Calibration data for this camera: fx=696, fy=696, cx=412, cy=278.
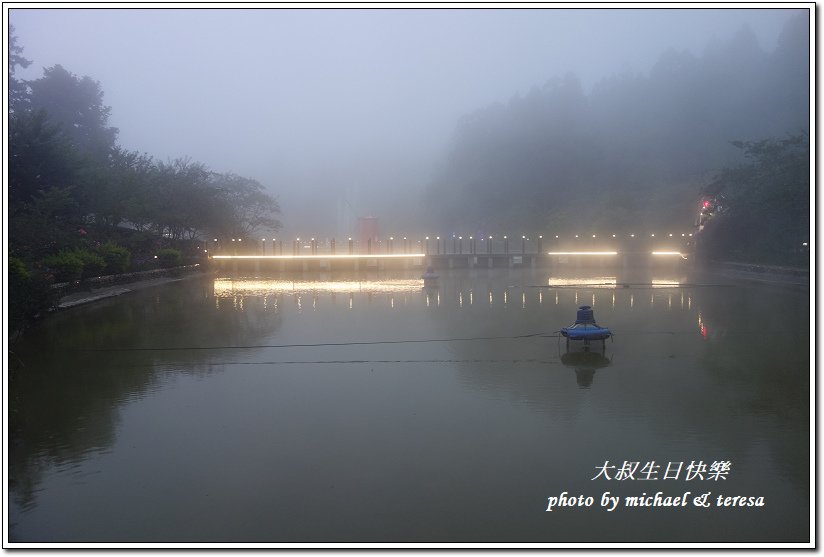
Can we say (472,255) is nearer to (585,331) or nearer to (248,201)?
(248,201)

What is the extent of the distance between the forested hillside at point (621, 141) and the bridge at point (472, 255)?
8.89ft

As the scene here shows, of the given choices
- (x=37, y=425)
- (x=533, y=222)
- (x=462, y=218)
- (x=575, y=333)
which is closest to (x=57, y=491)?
(x=37, y=425)

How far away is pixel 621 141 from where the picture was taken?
265 feet

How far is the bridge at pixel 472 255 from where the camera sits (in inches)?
1800

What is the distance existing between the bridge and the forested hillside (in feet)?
8.89

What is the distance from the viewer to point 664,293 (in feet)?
81.5

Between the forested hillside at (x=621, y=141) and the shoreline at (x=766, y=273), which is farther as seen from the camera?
the forested hillside at (x=621, y=141)

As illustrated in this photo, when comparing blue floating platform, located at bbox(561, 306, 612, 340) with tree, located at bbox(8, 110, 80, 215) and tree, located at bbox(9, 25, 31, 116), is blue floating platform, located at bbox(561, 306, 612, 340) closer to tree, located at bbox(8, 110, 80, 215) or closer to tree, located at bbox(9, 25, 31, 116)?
tree, located at bbox(8, 110, 80, 215)

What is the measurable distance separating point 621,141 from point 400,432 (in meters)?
79.1

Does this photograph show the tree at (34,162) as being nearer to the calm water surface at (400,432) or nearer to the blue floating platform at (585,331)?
the calm water surface at (400,432)

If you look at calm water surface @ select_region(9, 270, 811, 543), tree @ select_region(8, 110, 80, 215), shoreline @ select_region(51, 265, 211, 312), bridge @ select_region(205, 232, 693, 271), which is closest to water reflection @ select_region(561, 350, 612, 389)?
calm water surface @ select_region(9, 270, 811, 543)

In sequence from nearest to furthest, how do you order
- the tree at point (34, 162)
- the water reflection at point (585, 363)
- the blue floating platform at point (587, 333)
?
1. the water reflection at point (585, 363)
2. the blue floating platform at point (587, 333)
3. the tree at point (34, 162)

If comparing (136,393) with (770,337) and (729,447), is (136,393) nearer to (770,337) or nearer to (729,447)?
(729,447)

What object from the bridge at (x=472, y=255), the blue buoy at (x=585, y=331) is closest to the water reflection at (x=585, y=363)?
the blue buoy at (x=585, y=331)
